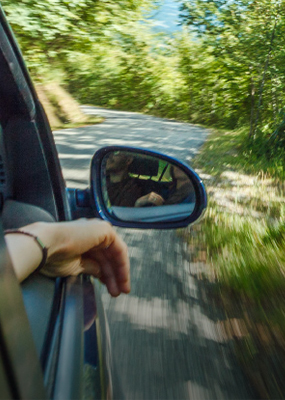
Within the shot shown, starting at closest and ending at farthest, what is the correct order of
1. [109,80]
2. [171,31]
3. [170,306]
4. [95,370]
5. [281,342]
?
[95,370]
[281,342]
[170,306]
[171,31]
[109,80]

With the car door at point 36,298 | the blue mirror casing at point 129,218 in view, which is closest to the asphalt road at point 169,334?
the blue mirror casing at point 129,218

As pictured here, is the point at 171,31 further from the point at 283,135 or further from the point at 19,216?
the point at 19,216

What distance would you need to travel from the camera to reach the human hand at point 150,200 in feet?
6.21

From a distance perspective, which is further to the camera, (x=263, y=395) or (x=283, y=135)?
(x=283, y=135)

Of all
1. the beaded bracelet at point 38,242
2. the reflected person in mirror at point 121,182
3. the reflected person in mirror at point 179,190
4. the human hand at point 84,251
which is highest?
the beaded bracelet at point 38,242

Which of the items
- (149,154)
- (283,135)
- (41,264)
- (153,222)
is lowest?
(283,135)

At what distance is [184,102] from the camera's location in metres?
23.7

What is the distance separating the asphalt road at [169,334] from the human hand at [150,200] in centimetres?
101

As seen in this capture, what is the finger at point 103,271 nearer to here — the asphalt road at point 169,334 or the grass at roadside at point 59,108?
the asphalt road at point 169,334

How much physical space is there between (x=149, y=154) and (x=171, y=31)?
21002 mm

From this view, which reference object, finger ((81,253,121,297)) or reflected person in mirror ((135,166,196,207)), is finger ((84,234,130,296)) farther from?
reflected person in mirror ((135,166,196,207))

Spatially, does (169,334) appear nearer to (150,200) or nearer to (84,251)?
(150,200)

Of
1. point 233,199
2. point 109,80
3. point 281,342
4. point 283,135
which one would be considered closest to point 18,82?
point 281,342

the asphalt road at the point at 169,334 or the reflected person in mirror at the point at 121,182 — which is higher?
the reflected person in mirror at the point at 121,182
